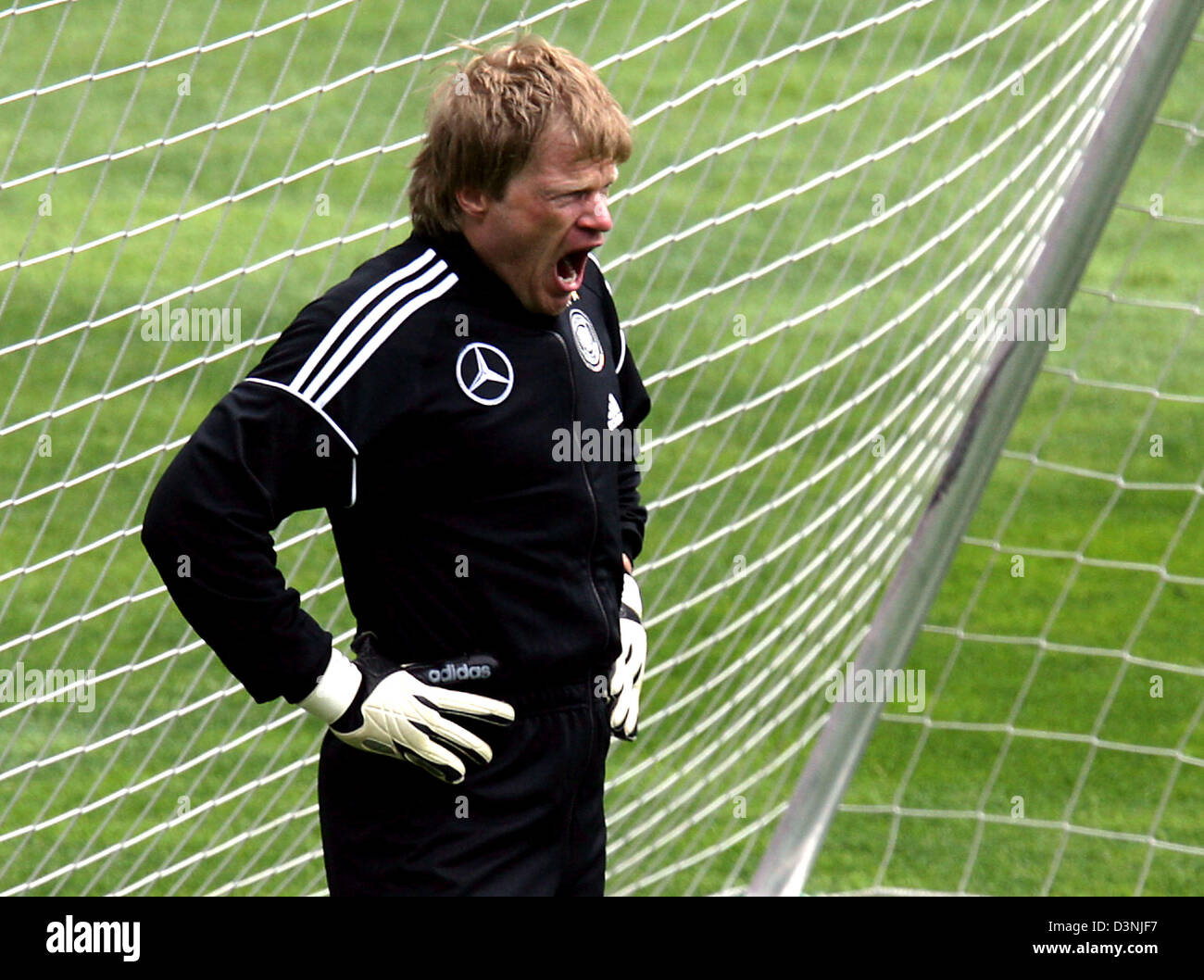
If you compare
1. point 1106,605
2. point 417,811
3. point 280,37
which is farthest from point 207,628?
point 280,37

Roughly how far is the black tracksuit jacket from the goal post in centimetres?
112

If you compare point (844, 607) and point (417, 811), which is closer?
point (417, 811)

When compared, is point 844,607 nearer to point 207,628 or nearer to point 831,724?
point 831,724

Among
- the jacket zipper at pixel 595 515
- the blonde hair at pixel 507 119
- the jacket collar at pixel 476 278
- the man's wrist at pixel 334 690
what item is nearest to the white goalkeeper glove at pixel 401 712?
the man's wrist at pixel 334 690

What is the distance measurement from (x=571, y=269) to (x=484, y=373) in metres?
0.19

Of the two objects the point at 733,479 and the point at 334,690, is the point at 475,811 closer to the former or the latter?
the point at 334,690

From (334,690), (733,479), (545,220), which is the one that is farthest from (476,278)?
(733,479)

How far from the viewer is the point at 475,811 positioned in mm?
2262

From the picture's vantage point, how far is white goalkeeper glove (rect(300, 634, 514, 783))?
2182mm

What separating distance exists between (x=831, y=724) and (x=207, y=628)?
63.0 inches

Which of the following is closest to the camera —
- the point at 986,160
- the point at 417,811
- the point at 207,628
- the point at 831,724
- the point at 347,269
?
the point at 207,628

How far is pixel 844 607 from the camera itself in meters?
3.76

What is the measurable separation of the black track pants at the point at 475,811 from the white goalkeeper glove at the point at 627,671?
0.68 ft

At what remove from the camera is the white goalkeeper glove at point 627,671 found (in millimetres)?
2545
